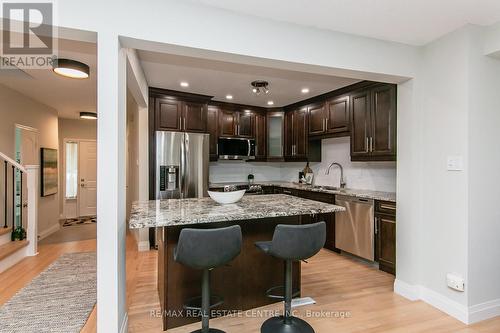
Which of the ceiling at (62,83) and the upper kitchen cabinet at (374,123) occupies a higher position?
the ceiling at (62,83)

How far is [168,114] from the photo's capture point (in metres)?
4.31

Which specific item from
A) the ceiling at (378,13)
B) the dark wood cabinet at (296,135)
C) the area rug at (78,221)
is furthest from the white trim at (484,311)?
the area rug at (78,221)

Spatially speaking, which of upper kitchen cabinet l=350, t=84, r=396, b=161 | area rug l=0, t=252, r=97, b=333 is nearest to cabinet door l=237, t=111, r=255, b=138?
upper kitchen cabinet l=350, t=84, r=396, b=161

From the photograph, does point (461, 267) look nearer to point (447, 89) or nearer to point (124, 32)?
point (447, 89)

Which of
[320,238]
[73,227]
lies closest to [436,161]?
[320,238]

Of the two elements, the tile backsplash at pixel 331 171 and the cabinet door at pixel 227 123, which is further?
the cabinet door at pixel 227 123

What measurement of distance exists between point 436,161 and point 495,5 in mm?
1286

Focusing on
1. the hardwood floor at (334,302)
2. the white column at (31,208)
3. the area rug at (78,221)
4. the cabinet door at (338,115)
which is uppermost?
the cabinet door at (338,115)

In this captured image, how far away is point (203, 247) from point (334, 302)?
5.43 feet

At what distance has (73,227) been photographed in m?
6.03

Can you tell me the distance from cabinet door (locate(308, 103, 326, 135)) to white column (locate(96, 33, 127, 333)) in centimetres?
343

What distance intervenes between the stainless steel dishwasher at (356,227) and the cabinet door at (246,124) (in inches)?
85.8

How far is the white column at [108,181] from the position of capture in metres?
1.80

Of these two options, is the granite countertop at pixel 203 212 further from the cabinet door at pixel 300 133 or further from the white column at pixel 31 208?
the white column at pixel 31 208
